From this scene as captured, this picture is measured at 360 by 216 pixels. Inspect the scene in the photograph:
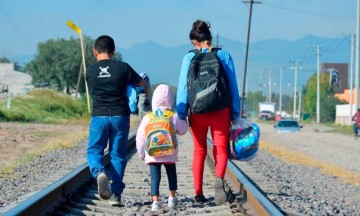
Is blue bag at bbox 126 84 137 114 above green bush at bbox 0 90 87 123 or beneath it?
above

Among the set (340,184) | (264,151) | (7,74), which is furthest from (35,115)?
(7,74)

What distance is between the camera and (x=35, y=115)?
44.6m

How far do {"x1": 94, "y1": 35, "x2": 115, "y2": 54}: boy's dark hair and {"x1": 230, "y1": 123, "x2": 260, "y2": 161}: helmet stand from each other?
166 centimetres

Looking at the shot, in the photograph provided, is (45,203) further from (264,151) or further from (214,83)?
(264,151)

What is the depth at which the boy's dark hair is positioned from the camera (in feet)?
26.8

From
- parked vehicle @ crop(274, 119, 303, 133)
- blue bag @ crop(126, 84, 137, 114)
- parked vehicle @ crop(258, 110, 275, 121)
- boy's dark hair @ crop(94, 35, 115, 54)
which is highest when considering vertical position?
boy's dark hair @ crop(94, 35, 115, 54)

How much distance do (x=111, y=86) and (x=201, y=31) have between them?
1.16 meters

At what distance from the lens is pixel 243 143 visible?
8406mm

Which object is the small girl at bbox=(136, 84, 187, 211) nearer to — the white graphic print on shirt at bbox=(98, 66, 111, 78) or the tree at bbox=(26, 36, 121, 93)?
the white graphic print on shirt at bbox=(98, 66, 111, 78)

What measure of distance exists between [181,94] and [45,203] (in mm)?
1819

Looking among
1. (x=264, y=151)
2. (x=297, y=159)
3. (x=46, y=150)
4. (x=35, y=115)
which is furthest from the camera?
(x=35, y=115)

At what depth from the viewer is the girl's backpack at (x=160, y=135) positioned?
7918mm

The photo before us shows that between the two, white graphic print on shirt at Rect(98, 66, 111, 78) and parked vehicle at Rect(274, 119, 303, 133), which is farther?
parked vehicle at Rect(274, 119, 303, 133)

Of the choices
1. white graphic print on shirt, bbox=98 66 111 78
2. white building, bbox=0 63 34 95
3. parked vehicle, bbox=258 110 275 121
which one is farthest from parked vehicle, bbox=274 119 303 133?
white building, bbox=0 63 34 95
